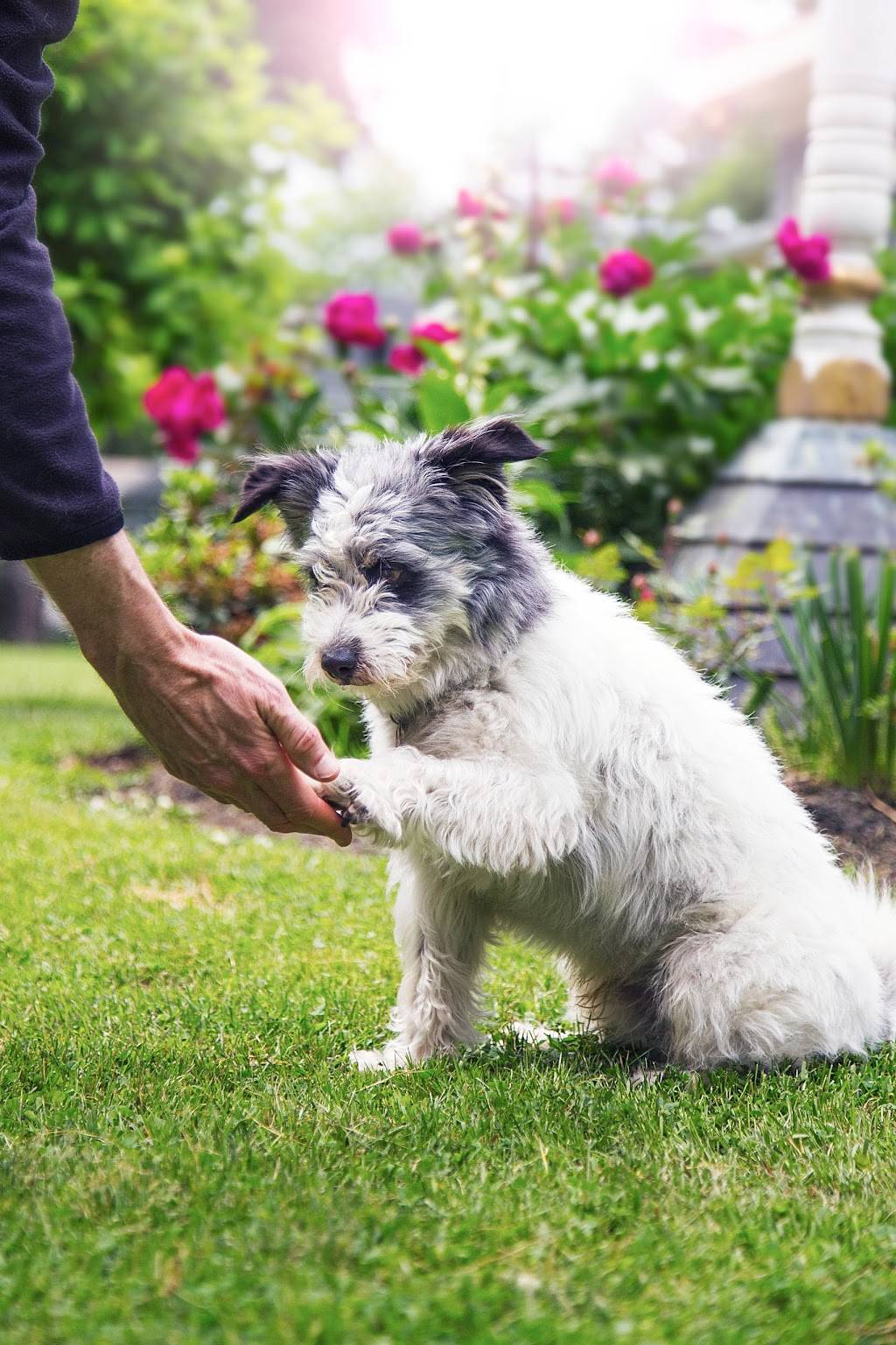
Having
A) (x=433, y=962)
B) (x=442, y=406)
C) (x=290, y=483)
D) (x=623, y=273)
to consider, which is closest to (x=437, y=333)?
(x=623, y=273)

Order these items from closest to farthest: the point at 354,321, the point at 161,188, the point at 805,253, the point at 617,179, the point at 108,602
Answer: the point at 108,602 < the point at 805,253 < the point at 354,321 < the point at 617,179 < the point at 161,188

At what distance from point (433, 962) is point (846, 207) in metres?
5.33

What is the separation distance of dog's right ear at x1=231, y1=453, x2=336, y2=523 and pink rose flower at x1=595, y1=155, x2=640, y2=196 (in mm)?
6423

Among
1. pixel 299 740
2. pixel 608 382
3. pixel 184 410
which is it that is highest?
pixel 608 382

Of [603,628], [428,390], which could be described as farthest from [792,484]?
[603,628]

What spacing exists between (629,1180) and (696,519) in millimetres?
4245

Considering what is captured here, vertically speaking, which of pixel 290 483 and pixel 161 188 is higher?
pixel 161 188

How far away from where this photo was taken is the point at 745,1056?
10.2 feet

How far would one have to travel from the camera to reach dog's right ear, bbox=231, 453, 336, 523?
3189mm

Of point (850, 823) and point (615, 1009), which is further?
point (850, 823)

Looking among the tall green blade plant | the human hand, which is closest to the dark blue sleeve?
the human hand

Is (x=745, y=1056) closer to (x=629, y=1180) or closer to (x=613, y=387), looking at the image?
(x=629, y=1180)

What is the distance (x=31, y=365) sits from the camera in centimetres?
240

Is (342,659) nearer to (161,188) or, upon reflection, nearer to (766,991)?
(766,991)
